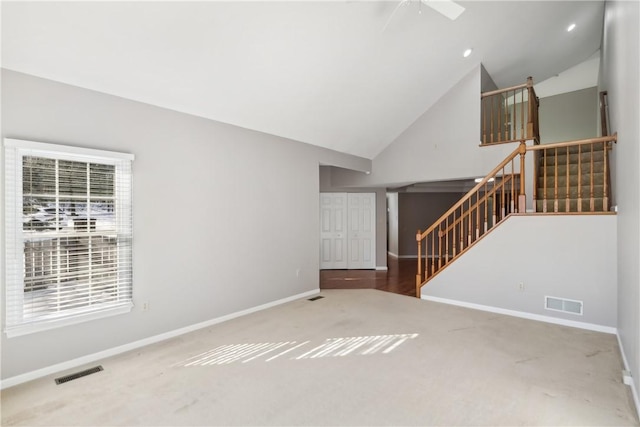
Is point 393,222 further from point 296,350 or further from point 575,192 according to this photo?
point 296,350

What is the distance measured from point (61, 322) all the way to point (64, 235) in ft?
2.56

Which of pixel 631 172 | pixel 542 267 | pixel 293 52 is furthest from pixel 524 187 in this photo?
pixel 293 52

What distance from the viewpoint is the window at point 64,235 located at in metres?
2.65

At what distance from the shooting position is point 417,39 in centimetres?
432

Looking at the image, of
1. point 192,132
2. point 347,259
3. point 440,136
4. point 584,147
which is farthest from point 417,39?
point 347,259

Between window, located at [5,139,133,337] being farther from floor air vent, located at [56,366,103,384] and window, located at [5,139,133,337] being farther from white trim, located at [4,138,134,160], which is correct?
floor air vent, located at [56,366,103,384]

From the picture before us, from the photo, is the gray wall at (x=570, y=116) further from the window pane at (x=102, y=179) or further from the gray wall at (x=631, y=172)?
the window pane at (x=102, y=179)

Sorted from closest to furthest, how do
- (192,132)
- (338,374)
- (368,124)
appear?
(338,374), (192,132), (368,124)

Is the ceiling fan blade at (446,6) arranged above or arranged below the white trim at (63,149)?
above

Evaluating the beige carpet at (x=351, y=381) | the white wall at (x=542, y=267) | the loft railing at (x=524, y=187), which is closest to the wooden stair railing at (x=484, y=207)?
the loft railing at (x=524, y=187)

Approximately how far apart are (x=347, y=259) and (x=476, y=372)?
5401mm

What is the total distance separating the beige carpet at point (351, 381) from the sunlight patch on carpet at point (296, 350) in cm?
1

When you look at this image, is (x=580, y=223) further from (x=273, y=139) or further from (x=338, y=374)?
(x=273, y=139)

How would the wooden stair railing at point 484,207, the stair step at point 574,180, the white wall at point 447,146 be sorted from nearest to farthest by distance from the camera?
the wooden stair railing at point 484,207 < the stair step at point 574,180 < the white wall at point 447,146
